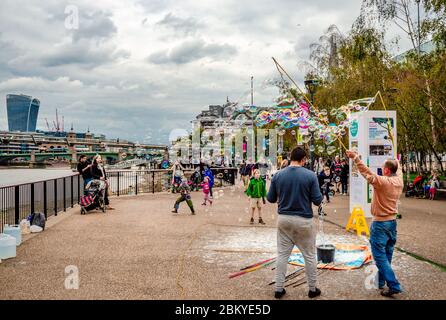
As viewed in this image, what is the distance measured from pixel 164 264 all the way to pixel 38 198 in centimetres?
743

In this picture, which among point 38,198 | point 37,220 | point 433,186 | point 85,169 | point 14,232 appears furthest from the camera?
point 433,186

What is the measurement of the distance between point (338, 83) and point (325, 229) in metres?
18.6

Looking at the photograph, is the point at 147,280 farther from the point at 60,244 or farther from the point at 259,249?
the point at 60,244

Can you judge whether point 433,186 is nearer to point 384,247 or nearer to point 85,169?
point 85,169

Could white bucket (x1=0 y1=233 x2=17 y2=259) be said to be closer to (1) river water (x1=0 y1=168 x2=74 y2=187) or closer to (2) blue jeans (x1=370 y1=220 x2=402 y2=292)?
(2) blue jeans (x1=370 y1=220 x2=402 y2=292)

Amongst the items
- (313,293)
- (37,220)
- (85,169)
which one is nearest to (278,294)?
(313,293)

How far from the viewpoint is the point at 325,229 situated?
35.6ft

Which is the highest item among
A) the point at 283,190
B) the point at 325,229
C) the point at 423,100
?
the point at 423,100

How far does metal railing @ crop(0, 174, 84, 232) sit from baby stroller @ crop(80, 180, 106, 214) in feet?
2.98

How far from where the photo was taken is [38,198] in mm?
12875

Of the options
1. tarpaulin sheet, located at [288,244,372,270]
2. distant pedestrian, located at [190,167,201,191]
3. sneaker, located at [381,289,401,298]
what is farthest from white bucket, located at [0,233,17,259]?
distant pedestrian, located at [190,167,201,191]

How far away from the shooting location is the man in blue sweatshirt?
5266 millimetres

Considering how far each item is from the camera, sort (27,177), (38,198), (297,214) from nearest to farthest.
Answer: (297,214) → (38,198) → (27,177)

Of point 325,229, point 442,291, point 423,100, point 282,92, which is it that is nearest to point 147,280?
point 442,291
